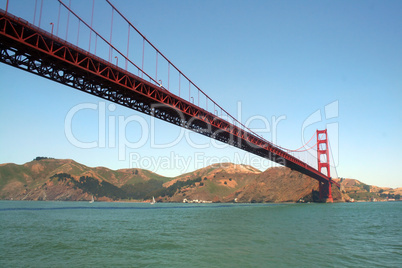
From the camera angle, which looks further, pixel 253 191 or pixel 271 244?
pixel 253 191

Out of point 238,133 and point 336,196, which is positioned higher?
point 238,133

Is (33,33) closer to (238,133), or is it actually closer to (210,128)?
(210,128)

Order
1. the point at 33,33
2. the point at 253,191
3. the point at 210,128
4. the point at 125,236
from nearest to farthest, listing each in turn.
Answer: the point at 125,236 < the point at 33,33 < the point at 210,128 < the point at 253,191

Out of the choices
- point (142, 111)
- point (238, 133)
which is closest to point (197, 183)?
point (238, 133)

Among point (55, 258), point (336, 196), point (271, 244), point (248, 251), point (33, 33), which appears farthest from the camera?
point (336, 196)

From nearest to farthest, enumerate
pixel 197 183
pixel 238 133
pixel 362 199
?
1. pixel 238 133
2. pixel 362 199
3. pixel 197 183

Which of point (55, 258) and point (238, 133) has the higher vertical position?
point (238, 133)

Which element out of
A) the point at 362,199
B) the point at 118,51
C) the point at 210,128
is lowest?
the point at 362,199

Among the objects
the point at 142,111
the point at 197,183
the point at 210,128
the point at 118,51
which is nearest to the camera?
the point at 118,51

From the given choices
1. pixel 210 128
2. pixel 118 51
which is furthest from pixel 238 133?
pixel 118 51

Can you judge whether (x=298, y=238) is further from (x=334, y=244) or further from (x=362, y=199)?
(x=362, y=199)
